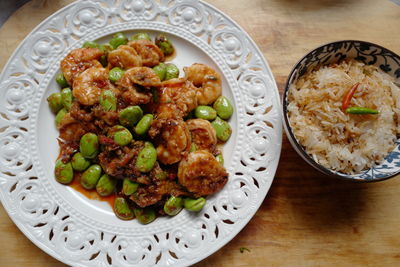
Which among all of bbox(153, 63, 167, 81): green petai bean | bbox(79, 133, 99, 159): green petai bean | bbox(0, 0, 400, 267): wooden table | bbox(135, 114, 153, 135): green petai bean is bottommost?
bbox(0, 0, 400, 267): wooden table

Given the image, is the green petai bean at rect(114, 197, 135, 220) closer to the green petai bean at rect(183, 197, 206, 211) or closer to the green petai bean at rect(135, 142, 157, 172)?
the green petai bean at rect(135, 142, 157, 172)

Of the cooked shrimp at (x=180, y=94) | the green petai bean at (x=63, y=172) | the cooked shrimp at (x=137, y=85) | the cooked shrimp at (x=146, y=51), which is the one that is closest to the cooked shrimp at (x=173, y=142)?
the cooked shrimp at (x=180, y=94)

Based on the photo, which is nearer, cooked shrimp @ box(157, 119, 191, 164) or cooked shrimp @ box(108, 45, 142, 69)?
cooked shrimp @ box(157, 119, 191, 164)

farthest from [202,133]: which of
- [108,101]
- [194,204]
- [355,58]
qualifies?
[355,58]

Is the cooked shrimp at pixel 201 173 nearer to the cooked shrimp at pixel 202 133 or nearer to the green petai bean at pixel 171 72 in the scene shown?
the cooked shrimp at pixel 202 133

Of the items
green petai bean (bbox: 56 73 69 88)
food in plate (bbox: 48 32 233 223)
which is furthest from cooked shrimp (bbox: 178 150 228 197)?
green petai bean (bbox: 56 73 69 88)

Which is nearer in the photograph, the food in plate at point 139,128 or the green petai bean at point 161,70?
the food in plate at point 139,128
